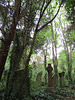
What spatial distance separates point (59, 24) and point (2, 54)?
40.9 ft

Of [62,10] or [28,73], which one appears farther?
[62,10]

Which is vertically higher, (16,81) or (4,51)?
(4,51)

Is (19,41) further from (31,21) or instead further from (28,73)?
(28,73)

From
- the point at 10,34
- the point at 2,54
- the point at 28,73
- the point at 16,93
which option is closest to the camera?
the point at 16,93

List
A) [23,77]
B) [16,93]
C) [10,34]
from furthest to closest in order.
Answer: [10,34]
[23,77]
[16,93]

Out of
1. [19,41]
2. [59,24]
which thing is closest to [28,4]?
[19,41]

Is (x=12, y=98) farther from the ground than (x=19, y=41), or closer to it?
closer to it

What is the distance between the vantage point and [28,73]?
5141mm

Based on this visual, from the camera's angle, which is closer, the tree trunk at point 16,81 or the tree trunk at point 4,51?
the tree trunk at point 16,81

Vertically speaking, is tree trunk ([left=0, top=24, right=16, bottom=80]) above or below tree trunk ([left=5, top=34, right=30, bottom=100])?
above

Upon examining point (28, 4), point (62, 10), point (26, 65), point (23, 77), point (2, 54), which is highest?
point (62, 10)

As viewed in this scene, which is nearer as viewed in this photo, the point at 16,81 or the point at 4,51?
the point at 16,81

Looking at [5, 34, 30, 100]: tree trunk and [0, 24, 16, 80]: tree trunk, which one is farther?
[0, 24, 16, 80]: tree trunk

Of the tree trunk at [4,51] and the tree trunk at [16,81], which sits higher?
the tree trunk at [4,51]
